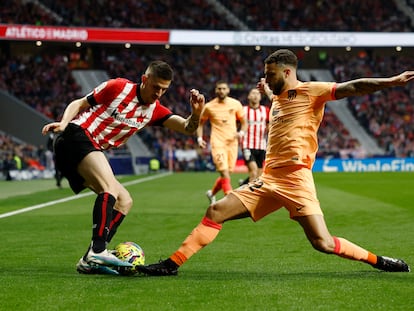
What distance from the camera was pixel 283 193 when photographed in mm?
6789

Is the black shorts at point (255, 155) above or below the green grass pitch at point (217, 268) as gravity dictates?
above

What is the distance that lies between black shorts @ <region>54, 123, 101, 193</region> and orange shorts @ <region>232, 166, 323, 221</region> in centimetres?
153

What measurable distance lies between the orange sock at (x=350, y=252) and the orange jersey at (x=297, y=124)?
0.73 m

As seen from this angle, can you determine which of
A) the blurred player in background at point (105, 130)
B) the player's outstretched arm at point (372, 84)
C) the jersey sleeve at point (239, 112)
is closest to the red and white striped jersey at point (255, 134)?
the jersey sleeve at point (239, 112)

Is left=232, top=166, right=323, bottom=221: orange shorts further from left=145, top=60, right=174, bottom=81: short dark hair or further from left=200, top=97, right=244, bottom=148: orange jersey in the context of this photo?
left=200, top=97, right=244, bottom=148: orange jersey

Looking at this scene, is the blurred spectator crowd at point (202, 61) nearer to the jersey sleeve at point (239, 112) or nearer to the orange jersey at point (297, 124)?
the jersey sleeve at point (239, 112)

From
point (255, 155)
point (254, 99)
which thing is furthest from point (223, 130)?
point (254, 99)

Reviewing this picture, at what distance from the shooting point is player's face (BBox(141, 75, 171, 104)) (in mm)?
7203

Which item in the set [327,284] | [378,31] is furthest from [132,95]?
[378,31]

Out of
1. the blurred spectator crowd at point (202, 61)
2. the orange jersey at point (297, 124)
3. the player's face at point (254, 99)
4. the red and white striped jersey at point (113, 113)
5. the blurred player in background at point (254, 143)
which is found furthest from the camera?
the blurred spectator crowd at point (202, 61)

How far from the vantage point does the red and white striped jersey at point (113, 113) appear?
7.50 m

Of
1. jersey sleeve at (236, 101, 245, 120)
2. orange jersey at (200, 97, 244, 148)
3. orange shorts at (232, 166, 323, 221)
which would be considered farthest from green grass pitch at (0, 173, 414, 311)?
jersey sleeve at (236, 101, 245, 120)

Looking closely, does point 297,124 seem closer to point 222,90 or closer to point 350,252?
point 350,252

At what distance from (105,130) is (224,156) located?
8421 mm
